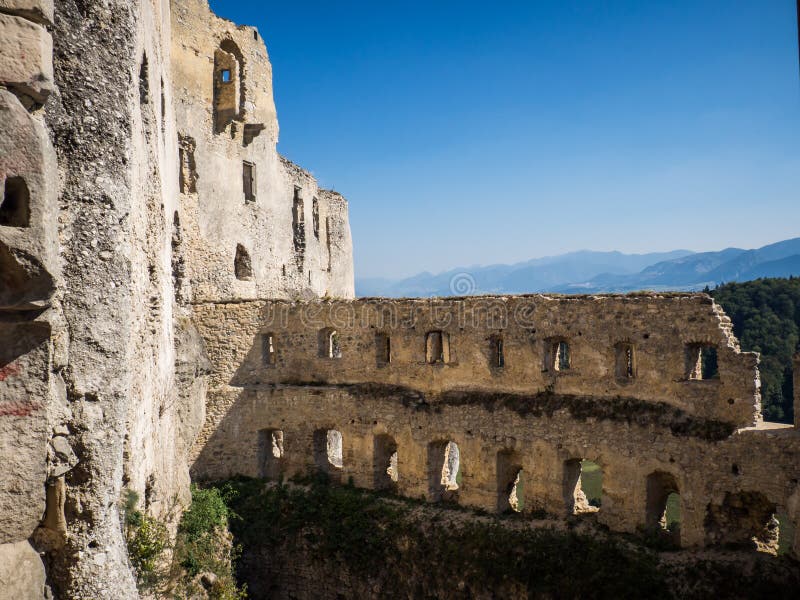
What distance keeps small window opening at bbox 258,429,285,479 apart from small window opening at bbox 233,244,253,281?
16.6 feet

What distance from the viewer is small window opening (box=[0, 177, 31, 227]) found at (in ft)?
16.2

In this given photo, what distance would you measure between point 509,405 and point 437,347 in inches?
119

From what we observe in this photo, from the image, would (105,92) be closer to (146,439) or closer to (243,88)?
(146,439)

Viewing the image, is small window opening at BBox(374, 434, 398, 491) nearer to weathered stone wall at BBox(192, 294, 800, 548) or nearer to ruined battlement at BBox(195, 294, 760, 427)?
weathered stone wall at BBox(192, 294, 800, 548)

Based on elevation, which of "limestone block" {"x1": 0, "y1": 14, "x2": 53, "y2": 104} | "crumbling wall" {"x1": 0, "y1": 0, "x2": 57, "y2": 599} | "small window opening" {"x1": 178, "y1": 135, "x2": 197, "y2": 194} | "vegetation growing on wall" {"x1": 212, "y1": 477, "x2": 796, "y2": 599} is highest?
"small window opening" {"x1": 178, "y1": 135, "x2": 197, "y2": 194}

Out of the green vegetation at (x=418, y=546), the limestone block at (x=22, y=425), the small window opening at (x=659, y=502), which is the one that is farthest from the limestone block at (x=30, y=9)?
the small window opening at (x=659, y=502)

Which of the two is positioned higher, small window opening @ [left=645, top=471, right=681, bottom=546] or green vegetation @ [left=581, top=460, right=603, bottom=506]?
small window opening @ [left=645, top=471, right=681, bottom=546]

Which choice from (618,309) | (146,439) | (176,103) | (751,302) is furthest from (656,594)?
(751,302)

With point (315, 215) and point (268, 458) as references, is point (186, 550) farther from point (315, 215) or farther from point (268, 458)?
point (315, 215)

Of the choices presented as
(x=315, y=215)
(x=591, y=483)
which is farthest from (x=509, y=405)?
(x=591, y=483)

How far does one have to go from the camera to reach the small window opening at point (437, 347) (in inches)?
756

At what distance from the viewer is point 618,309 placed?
55.3 ft

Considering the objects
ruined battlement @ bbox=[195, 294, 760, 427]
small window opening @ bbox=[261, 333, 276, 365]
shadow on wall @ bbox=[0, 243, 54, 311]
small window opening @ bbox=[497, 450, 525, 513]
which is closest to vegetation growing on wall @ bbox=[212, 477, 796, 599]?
small window opening @ bbox=[497, 450, 525, 513]

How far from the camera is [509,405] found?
17.9 metres
